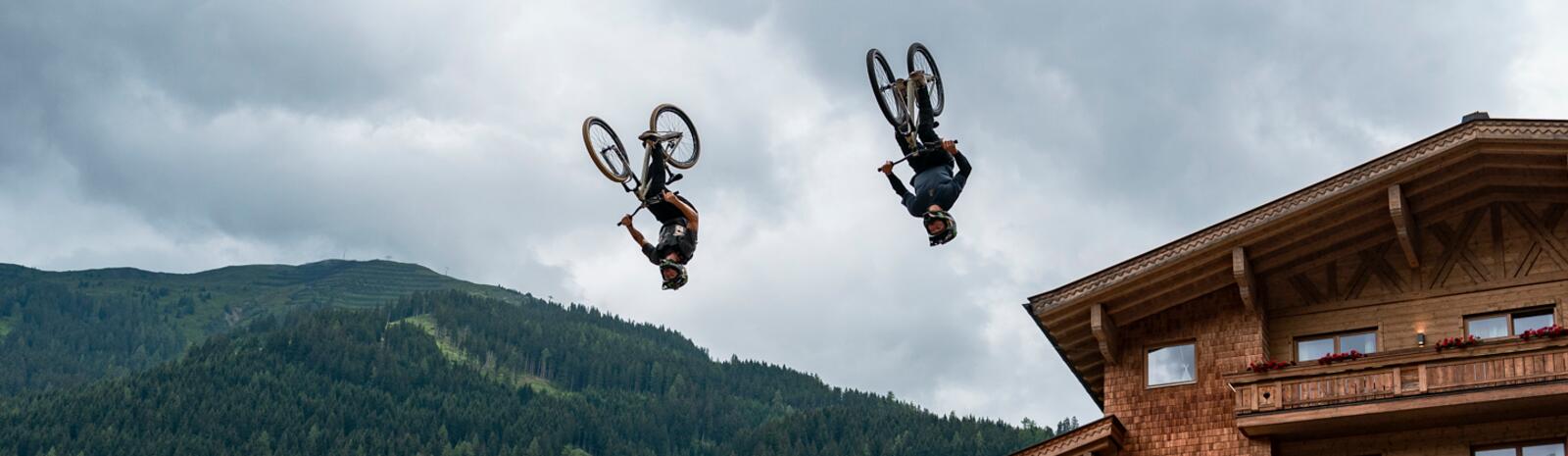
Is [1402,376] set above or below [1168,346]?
below

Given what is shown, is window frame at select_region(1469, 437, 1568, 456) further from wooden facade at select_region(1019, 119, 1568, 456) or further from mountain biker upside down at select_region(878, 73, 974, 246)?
mountain biker upside down at select_region(878, 73, 974, 246)

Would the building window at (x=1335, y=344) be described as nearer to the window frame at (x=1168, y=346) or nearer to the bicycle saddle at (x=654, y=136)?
the window frame at (x=1168, y=346)

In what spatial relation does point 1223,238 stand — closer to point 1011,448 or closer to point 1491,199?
point 1491,199

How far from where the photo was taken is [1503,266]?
90.3ft

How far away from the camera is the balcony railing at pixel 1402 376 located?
25.1 m

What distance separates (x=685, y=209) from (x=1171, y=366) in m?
8.17

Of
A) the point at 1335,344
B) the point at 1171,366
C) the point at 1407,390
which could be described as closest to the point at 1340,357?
the point at 1407,390

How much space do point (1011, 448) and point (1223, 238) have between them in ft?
516

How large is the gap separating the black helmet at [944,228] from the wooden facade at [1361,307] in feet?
16.0

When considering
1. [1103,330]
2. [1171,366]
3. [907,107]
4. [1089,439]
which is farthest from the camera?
[1103,330]

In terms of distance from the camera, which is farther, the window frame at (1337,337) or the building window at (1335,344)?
the building window at (1335,344)

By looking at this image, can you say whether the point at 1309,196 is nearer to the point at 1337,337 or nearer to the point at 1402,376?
the point at 1337,337

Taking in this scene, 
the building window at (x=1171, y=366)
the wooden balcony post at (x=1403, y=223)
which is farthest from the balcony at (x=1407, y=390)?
the wooden balcony post at (x=1403, y=223)

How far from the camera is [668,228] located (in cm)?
2597
